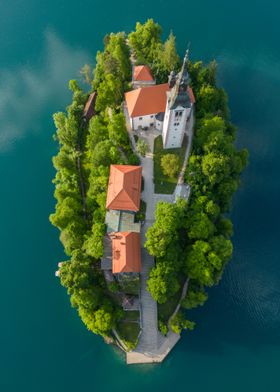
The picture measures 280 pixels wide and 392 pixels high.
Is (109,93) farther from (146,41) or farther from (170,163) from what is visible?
(170,163)

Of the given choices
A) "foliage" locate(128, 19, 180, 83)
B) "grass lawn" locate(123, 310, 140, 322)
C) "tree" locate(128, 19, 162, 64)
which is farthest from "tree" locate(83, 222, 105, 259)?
Result: "tree" locate(128, 19, 162, 64)

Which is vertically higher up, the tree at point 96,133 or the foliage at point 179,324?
the tree at point 96,133

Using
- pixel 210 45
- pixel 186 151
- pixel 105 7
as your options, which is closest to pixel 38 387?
pixel 186 151

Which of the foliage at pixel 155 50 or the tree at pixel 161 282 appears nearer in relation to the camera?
the tree at pixel 161 282

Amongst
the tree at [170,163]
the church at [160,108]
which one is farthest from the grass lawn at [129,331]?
the church at [160,108]

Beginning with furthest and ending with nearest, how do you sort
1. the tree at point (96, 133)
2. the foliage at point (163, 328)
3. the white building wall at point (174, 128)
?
the tree at point (96, 133) < the foliage at point (163, 328) < the white building wall at point (174, 128)

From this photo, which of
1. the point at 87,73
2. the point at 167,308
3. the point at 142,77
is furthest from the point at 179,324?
the point at 87,73

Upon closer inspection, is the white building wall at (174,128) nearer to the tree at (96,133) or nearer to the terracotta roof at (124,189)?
the terracotta roof at (124,189)
